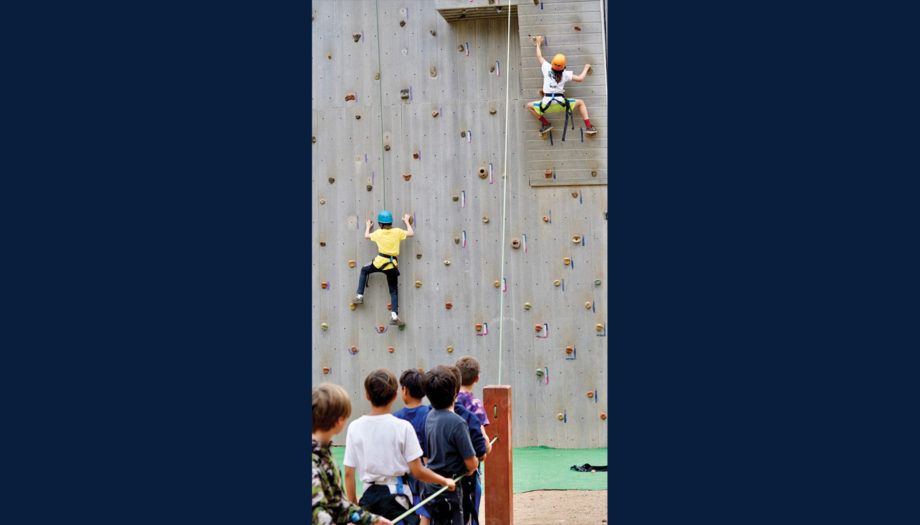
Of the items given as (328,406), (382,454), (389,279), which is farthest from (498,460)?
(389,279)

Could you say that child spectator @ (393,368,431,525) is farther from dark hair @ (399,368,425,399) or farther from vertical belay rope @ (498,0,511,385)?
vertical belay rope @ (498,0,511,385)

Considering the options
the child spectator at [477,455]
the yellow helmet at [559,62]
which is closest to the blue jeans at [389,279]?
the yellow helmet at [559,62]

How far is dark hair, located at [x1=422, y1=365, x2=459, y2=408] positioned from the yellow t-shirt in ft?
12.0

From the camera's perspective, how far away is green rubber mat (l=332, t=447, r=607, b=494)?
7.60m

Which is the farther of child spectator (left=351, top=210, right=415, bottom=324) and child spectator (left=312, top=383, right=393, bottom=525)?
child spectator (left=351, top=210, right=415, bottom=324)

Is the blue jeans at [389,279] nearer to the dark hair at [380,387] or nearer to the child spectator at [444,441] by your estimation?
the child spectator at [444,441]

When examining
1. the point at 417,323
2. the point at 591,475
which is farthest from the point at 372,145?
the point at 591,475

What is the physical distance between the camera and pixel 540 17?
341 inches

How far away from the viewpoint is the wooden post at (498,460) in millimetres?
6016

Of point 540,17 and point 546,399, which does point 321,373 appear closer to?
point 546,399

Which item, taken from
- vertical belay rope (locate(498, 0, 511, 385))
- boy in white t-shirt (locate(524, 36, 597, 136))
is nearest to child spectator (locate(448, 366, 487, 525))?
vertical belay rope (locate(498, 0, 511, 385))

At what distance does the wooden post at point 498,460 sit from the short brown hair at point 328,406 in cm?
213

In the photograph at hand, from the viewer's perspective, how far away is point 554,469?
802 cm

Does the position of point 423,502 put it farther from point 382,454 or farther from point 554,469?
point 554,469
